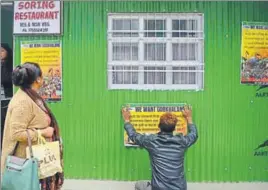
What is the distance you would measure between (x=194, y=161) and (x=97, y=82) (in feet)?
4.76

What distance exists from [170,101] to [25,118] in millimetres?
2437

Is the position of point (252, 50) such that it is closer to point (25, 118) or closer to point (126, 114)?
point (126, 114)

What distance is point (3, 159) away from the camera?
442 cm

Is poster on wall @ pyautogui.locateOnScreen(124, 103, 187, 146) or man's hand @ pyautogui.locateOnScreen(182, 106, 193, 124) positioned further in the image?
poster on wall @ pyautogui.locateOnScreen(124, 103, 187, 146)

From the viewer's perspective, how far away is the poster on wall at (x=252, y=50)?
21.0ft

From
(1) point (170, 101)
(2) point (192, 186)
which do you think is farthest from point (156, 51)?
(2) point (192, 186)

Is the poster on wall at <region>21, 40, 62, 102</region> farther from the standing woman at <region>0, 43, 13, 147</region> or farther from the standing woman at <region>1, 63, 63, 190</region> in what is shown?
the standing woman at <region>1, 63, 63, 190</region>

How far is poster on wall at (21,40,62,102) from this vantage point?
6.48 metres

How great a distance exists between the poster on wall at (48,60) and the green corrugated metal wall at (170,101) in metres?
0.07

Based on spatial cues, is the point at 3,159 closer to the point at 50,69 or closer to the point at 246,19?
the point at 50,69

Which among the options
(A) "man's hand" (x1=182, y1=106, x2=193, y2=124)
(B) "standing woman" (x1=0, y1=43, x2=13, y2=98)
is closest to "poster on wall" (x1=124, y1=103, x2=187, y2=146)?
(A) "man's hand" (x1=182, y1=106, x2=193, y2=124)

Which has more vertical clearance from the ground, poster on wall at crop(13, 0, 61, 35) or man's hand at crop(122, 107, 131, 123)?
poster on wall at crop(13, 0, 61, 35)

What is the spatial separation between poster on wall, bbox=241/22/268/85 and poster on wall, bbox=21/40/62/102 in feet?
6.98

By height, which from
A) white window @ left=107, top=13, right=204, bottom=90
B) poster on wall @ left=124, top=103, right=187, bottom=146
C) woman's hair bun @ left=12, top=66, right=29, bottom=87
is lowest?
poster on wall @ left=124, top=103, right=187, bottom=146
